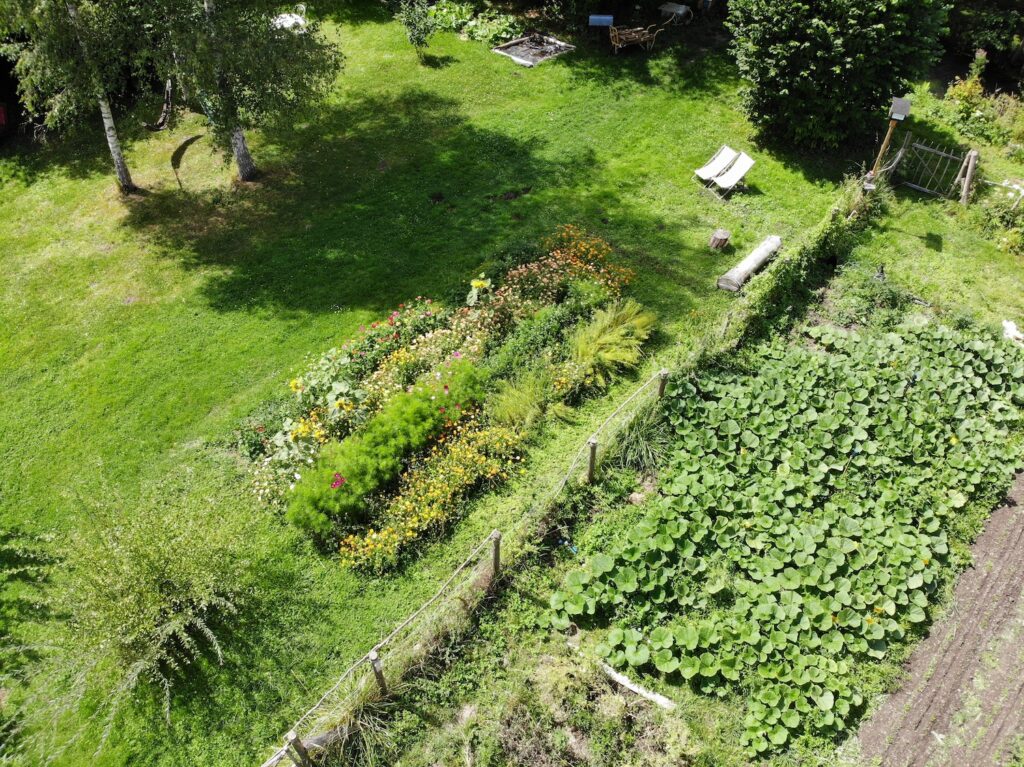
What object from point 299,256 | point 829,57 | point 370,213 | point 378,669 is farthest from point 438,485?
point 829,57

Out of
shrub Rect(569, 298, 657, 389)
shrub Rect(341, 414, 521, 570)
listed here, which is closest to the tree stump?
shrub Rect(569, 298, 657, 389)

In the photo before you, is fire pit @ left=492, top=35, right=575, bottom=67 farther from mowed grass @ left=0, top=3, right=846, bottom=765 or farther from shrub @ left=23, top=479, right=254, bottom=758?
shrub @ left=23, top=479, right=254, bottom=758

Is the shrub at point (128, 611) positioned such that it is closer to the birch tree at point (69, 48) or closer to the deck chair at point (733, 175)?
the birch tree at point (69, 48)

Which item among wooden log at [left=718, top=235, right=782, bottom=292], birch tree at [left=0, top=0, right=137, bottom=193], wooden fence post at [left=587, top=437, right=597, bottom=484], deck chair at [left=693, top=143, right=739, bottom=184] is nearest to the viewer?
wooden fence post at [left=587, top=437, right=597, bottom=484]

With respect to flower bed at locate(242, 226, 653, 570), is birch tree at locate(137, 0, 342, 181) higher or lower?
higher

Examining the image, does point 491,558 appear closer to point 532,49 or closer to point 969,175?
point 969,175

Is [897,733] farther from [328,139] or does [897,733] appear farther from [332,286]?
[328,139]

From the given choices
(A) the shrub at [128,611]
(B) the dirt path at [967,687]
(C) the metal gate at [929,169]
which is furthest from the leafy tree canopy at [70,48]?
(C) the metal gate at [929,169]
